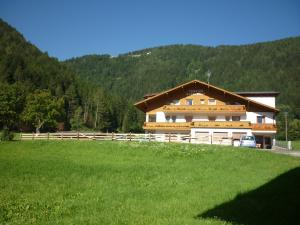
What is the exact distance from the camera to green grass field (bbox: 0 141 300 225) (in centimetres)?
1180

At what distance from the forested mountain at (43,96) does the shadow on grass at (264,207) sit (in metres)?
79.0

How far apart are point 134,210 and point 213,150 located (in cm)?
2077

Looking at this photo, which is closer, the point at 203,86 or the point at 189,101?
the point at 203,86

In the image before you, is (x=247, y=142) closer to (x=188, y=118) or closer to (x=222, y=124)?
(x=222, y=124)

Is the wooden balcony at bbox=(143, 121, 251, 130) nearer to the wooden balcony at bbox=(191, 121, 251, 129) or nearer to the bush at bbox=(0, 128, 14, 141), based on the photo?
the wooden balcony at bbox=(191, 121, 251, 129)

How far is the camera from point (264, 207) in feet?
44.5

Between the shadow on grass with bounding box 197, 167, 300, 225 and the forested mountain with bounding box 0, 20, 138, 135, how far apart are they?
7900 cm

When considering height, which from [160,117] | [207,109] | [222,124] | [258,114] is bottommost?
[222,124]

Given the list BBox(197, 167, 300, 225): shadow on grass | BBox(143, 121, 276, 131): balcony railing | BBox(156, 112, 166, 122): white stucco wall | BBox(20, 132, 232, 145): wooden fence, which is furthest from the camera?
BBox(156, 112, 166, 122): white stucco wall

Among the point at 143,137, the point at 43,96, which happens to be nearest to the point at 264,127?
the point at 143,137

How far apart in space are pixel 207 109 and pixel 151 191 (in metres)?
46.5

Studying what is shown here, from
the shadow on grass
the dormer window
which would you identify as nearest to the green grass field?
the shadow on grass

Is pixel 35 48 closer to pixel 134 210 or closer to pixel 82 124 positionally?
pixel 82 124

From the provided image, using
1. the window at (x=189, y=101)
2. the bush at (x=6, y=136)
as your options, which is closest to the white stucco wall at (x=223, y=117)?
the window at (x=189, y=101)
